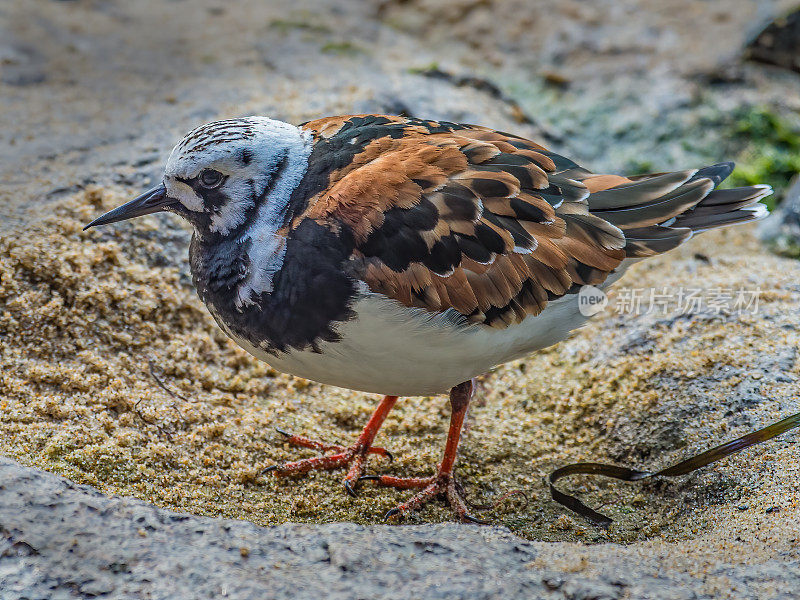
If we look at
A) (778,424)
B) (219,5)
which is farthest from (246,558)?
(219,5)

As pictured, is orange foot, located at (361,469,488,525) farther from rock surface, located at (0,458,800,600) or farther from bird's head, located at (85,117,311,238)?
bird's head, located at (85,117,311,238)

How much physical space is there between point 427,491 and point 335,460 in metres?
0.52

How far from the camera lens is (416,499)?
162 inches

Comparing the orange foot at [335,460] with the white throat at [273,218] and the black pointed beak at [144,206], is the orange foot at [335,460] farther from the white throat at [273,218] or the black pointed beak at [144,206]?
the black pointed beak at [144,206]

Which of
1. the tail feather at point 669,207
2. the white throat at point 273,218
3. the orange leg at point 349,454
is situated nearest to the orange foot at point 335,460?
the orange leg at point 349,454

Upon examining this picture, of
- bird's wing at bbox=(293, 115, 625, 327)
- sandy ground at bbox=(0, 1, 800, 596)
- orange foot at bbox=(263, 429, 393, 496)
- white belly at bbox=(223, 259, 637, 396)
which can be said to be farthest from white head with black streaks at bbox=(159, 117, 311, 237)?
orange foot at bbox=(263, 429, 393, 496)

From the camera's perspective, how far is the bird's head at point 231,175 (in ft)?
12.1

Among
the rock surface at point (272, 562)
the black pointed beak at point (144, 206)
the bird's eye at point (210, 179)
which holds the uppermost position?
the bird's eye at point (210, 179)

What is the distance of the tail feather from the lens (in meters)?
4.02

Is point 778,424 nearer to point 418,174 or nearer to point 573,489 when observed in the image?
point 573,489

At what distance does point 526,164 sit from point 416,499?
1.70 meters

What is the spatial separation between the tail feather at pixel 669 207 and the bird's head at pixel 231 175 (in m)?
1.48

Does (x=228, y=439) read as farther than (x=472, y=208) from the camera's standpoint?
Yes

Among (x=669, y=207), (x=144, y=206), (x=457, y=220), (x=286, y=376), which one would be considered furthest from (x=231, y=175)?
(x=669, y=207)
